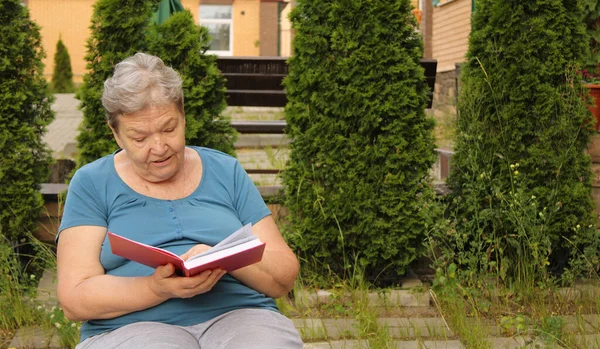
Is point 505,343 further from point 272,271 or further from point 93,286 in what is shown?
point 93,286

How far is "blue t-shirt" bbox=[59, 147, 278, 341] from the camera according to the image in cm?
255

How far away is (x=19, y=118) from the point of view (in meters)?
4.65

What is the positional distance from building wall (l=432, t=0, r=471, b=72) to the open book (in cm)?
995

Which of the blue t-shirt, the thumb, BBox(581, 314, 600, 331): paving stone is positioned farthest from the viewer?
BBox(581, 314, 600, 331): paving stone

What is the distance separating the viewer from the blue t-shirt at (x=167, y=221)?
8.35 feet

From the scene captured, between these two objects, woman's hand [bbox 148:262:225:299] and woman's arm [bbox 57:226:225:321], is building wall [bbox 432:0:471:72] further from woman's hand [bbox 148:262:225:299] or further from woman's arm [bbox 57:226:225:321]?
woman's hand [bbox 148:262:225:299]

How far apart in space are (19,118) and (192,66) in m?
1.04

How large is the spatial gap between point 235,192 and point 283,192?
222cm

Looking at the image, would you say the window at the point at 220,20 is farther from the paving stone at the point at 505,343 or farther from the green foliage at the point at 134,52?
the paving stone at the point at 505,343

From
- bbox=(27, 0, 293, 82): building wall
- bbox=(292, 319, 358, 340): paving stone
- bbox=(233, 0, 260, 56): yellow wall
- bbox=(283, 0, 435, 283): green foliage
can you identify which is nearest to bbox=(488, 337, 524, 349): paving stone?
bbox=(292, 319, 358, 340): paving stone

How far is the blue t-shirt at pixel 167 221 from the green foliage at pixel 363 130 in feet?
6.00

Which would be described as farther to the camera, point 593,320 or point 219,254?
point 593,320

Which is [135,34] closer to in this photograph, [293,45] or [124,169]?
[293,45]

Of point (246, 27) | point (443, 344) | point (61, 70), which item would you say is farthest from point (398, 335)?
point (246, 27)
